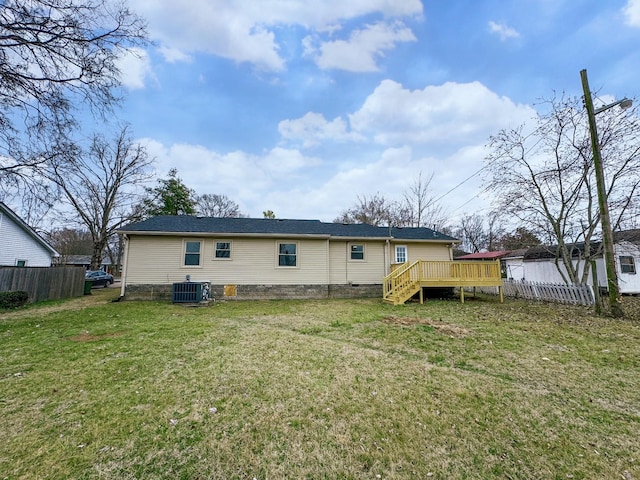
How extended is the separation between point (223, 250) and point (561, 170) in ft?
50.7

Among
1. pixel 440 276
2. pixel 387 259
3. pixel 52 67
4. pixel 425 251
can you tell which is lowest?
pixel 440 276

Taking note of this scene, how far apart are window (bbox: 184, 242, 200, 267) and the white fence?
1536 cm

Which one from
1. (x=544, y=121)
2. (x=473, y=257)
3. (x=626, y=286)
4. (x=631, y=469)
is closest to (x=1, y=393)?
(x=631, y=469)

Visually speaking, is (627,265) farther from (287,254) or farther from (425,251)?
(287,254)

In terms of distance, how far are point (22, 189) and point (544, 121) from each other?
740 inches

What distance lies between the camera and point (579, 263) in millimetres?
14453

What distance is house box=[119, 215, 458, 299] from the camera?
455 inches

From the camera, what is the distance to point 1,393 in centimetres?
327

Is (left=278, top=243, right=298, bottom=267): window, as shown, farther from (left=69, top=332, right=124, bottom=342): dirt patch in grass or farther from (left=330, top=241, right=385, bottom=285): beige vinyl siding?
(left=69, top=332, right=124, bottom=342): dirt patch in grass

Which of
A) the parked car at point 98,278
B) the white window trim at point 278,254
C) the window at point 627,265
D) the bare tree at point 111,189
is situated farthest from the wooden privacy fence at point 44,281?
the window at point 627,265

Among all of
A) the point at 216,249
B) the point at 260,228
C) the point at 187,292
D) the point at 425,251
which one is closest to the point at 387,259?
the point at 425,251

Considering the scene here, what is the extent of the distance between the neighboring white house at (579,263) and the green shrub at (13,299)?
23523mm

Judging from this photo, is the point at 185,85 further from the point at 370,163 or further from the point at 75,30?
the point at 370,163

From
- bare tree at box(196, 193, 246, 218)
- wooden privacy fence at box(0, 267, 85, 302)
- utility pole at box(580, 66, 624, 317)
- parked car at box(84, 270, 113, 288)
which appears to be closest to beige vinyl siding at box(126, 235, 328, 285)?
wooden privacy fence at box(0, 267, 85, 302)
